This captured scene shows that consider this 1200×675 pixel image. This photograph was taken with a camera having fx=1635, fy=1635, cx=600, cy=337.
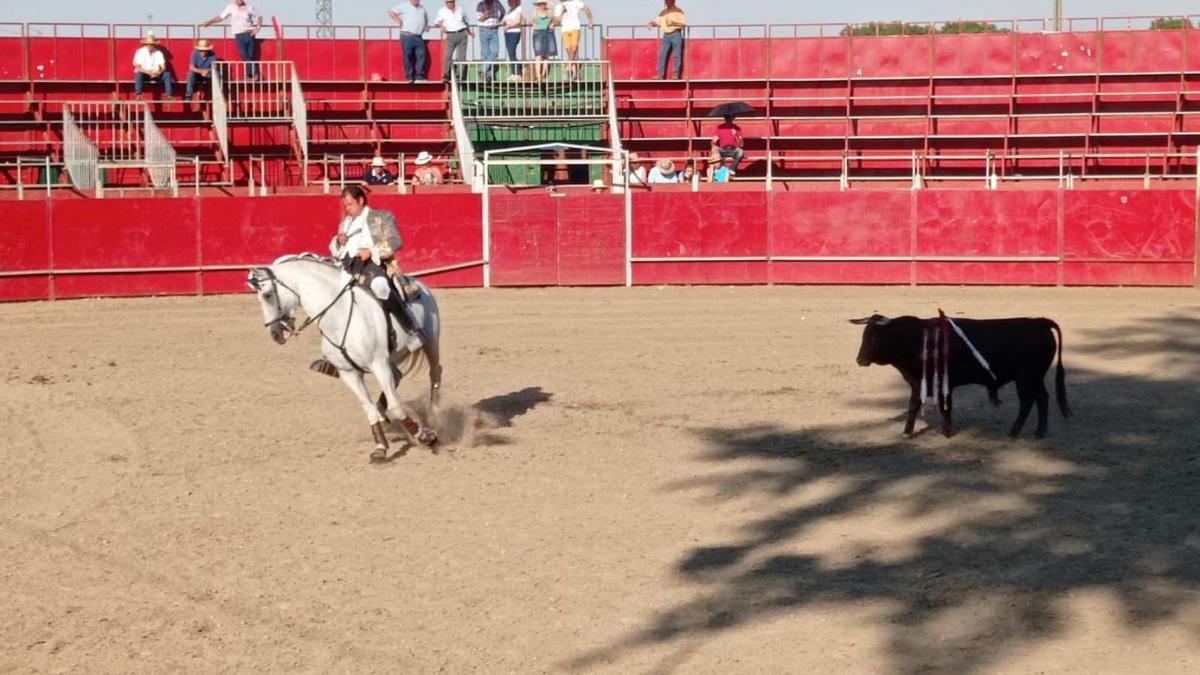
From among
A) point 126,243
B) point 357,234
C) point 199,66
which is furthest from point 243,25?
point 357,234

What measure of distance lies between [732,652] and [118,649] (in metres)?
2.92

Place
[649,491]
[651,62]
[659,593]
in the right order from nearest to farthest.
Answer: [659,593] < [649,491] < [651,62]

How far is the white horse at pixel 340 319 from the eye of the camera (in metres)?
11.6

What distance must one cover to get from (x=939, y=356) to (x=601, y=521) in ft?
10.8

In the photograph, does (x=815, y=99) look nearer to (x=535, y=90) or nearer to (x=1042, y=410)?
(x=535, y=90)

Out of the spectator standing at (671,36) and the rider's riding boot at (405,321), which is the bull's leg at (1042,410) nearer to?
the rider's riding boot at (405,321)

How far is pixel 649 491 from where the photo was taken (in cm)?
1100

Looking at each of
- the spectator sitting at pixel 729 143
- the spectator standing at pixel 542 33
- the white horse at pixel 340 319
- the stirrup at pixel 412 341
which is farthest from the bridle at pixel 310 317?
the spectator standing at pixel 542 33

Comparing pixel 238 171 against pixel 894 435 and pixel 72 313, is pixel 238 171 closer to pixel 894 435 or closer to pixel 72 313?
pixel 72 313

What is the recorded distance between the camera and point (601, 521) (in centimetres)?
1019

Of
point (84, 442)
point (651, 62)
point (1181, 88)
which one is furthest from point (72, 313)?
point (1181, 88)

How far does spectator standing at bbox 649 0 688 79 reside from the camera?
30219mm

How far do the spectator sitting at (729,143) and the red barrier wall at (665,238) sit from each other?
10.9 feet

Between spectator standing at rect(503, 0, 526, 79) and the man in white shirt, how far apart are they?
236 inches
